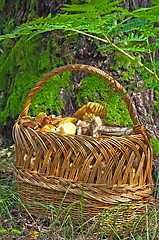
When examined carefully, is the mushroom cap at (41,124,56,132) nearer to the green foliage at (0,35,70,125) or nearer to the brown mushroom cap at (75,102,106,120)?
the brown mushroom cap at (75,102,106,120)

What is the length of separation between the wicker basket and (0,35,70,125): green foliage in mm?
819

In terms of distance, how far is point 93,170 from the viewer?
1.29 metres

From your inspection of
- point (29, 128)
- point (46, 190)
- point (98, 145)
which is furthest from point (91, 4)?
point (46, 190)

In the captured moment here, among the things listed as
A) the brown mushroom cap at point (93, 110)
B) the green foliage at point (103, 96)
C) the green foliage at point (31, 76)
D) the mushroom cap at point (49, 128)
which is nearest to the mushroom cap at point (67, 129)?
the mushroom cap at point (49, 128)

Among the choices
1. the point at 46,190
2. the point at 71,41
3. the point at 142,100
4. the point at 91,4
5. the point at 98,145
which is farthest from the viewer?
the point at 71,41

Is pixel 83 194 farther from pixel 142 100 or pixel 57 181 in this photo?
pixel 142 100

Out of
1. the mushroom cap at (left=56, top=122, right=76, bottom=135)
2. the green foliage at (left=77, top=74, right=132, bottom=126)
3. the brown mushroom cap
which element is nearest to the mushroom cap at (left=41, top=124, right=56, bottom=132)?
the mushroom cap at (left=56, top=122, right=76, bottom=135)

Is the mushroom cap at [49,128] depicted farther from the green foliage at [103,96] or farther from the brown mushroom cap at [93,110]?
the green foliage at [103,96]

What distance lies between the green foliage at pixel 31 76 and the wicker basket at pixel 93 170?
82 cm

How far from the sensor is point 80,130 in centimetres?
144

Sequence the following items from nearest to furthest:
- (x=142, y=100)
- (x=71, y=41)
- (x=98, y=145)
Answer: (x=98, y=145), (x=142, y=100), (x=71, y=41)

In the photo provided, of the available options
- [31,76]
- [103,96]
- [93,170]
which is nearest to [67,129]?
[93,170]

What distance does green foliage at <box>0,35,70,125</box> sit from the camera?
2.22m

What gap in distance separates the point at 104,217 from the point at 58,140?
462 mm
